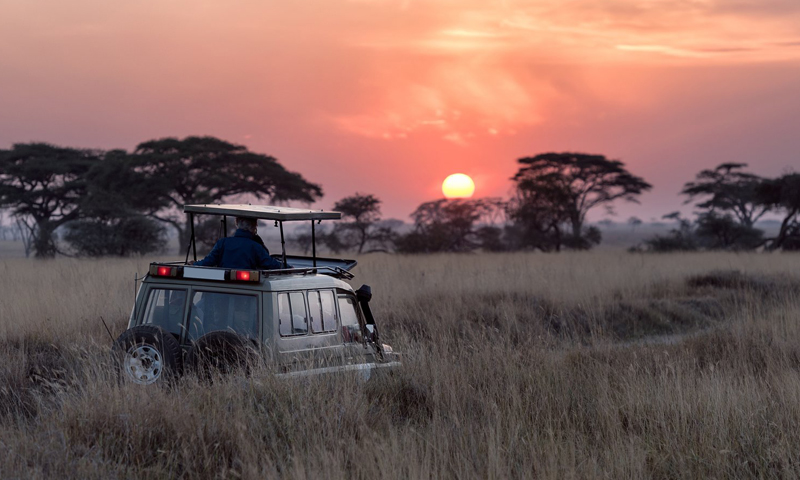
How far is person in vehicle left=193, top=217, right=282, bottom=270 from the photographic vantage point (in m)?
7.15

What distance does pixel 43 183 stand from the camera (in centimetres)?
3834

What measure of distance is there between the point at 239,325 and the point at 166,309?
0.77 meters

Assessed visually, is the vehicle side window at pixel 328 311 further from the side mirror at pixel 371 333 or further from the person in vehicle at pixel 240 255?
the person in vehicle at pixel 240 255

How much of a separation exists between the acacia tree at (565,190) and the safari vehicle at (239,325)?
32276 mm

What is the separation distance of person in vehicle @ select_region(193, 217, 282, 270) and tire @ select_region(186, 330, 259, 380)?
1243 millimetres

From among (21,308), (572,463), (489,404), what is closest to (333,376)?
(489,404)

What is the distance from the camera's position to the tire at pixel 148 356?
19.9 feet

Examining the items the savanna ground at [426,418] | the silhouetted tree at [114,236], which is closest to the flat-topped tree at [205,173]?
the silhouetted tree at [114,236]

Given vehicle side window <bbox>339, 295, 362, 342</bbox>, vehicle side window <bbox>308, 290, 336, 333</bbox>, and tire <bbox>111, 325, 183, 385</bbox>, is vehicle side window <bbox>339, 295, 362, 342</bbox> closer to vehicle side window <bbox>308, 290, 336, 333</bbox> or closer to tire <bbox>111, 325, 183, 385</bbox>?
vehicle side window <bbox>308, 290, 336, 333</bbox>

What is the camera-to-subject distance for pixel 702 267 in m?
21.6

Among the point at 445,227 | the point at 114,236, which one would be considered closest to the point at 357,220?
the point at 445,227

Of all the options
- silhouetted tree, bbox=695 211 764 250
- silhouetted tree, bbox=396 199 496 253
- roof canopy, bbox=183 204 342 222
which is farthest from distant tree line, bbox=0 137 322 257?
roof canopy, bbox=183 204 342 222

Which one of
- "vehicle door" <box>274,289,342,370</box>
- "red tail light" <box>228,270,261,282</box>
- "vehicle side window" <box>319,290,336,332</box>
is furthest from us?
"vehicle side window" <box>319,290,336,332</box>

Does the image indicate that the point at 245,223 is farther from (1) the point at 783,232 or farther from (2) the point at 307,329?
(1) the point at 783,232
